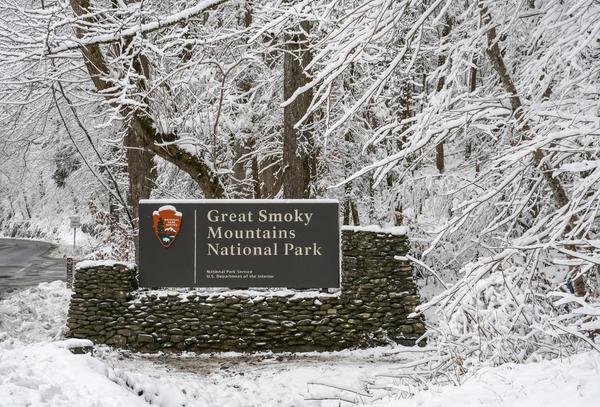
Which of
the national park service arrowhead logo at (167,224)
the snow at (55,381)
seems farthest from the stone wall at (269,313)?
the snow at (55,381)

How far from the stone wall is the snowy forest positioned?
41.3 inches

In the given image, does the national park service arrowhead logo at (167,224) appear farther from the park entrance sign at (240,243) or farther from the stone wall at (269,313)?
the stone wall at (269,313)

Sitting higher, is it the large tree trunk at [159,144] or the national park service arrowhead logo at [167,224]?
the large tree trunk at [159,144]

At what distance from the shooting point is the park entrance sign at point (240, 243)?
36.6 ft

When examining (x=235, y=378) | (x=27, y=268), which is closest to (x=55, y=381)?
(x=235, y=378)

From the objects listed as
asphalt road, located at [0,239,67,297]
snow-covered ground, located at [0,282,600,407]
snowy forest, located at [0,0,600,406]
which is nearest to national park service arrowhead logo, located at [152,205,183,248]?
snowy forest, located at [0,0,600,406]

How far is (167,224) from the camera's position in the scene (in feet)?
37.4

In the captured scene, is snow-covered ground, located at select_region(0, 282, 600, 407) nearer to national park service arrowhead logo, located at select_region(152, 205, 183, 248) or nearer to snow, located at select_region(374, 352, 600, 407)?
snow, located at select_region(374, 352, 600, 407)

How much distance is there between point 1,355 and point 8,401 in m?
1.32

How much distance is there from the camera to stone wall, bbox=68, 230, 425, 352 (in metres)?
10.8

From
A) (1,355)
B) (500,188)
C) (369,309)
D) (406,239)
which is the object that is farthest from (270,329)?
(500,188)

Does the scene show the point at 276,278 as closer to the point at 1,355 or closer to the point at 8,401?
the point at 1,355

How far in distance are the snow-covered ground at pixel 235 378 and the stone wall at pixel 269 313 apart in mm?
323

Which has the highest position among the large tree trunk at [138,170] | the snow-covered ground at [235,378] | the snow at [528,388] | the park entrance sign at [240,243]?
the large tree trunk at [138,170]
